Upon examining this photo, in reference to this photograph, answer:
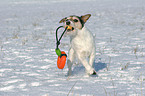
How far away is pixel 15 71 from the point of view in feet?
15.3

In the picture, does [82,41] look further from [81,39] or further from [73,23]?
[73,23]

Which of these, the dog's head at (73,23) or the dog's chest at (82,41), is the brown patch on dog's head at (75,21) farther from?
the dog's chest at (82,41)

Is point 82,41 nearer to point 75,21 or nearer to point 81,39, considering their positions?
point 81,39

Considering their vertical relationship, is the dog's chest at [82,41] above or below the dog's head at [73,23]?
below

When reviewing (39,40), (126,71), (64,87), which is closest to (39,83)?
(64,87)

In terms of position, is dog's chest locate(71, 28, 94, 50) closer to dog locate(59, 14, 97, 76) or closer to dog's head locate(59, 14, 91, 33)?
dog locate(59, 14, 97, 76)

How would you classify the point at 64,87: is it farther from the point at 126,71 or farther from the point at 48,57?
the point at 48,57

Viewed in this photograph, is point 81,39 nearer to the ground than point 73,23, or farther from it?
nearer to the ground

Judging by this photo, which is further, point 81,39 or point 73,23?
point 81,39

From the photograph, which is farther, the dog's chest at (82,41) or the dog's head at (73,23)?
the dog's chest at (82,41)

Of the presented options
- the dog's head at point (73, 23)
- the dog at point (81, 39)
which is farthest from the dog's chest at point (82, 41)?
the dog's head at point (73, 23)


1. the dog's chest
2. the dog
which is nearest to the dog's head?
the dog

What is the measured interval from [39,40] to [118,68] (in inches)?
198

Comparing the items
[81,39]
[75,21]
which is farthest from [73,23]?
[81,39]
